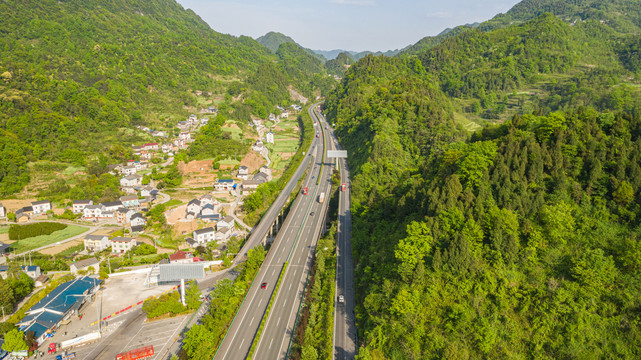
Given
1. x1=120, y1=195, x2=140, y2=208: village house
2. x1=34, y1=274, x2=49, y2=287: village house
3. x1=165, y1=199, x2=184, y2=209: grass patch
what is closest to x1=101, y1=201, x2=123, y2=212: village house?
x1=120, y1=195, x2=140, y2=208: village house

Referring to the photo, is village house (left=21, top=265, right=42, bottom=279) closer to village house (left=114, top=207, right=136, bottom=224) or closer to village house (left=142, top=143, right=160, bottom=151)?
village house (left=114, top=207, right=136, bottom=224)

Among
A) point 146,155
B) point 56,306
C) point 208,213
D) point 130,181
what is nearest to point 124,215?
point 130,181

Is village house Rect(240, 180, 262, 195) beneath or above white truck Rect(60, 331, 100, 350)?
above

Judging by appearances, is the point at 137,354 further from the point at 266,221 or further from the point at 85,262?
the point at 266,221

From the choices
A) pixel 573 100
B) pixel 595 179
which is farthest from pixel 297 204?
pixel 573 100

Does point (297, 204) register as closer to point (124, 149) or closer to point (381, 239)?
point (381, 239)

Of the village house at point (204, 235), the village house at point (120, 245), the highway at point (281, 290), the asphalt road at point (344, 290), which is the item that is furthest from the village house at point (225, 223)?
the asphalt road at point (344, 290)
